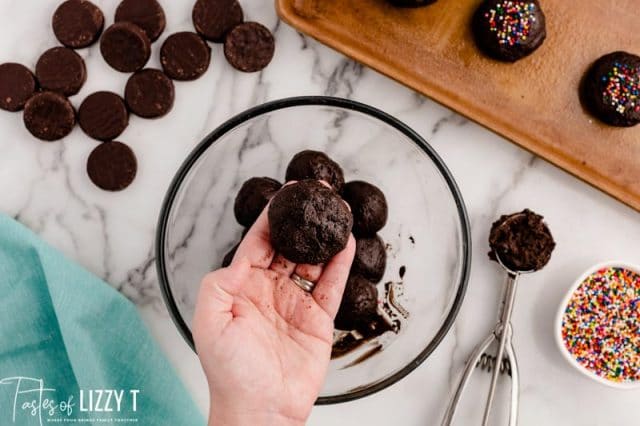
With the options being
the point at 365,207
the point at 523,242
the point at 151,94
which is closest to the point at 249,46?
the point at 151,94

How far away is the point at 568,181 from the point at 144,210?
4.90 ft

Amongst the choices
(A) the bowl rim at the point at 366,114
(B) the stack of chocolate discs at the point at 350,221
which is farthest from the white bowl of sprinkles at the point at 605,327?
(B) the stack of chocolate discs at the point at 350,221

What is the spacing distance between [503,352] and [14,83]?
1934 mm

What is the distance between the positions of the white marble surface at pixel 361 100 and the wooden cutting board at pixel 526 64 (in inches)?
3.4

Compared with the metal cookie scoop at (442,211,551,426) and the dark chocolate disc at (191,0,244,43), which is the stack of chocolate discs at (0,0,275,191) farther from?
the metal cookie scoop at (442,211,551,426)

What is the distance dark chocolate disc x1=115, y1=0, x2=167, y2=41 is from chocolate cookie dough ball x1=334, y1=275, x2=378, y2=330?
111 centimetres

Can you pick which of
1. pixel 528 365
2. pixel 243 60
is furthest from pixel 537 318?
pixel 243 60

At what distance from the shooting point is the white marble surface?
2.17 metres

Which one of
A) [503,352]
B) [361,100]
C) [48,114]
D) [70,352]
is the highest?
[48,114]

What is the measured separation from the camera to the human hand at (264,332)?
5.17ft

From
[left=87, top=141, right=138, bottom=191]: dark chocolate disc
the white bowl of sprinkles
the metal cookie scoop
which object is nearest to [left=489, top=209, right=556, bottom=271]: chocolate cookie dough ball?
the metal cookie scoop

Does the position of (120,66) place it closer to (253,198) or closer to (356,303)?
(253,198)

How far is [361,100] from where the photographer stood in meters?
2.18

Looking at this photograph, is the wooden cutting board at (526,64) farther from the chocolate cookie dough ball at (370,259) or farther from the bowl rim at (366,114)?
the chocolate cookie dough ball at (370,259)
